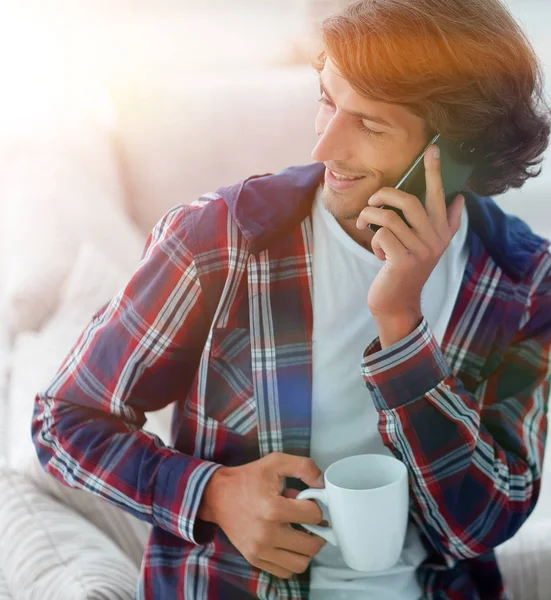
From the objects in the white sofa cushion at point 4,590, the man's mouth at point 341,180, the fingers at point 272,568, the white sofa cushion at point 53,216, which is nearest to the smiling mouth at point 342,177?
the man's mouth at point 341,180

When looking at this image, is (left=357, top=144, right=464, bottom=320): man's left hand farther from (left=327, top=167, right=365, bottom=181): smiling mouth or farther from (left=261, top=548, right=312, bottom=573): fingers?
(left=261, top=548, right=312, bottom=573): fingers

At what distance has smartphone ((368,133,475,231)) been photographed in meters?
0.68

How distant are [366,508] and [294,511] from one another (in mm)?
88

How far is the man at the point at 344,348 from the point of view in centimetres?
67

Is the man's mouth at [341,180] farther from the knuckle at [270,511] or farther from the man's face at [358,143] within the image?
the knuckle at [270,511]

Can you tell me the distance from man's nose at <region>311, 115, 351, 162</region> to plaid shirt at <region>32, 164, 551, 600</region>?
0.09 meters

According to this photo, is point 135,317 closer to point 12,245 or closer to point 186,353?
point 186,353

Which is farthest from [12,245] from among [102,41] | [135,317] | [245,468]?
[245,468]

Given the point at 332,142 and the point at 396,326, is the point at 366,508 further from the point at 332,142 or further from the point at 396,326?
the point at 332,142

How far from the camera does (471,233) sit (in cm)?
81

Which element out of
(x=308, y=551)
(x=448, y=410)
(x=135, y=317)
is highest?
(x=135, y=317)

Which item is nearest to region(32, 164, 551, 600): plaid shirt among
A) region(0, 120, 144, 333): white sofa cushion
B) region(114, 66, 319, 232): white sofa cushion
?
region(0, 120, 144, 333): white sofa cushion

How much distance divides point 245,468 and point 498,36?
1.53 feet

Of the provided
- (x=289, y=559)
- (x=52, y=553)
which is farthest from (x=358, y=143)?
(x=52, y=553)
